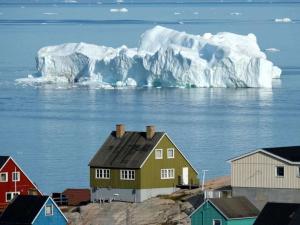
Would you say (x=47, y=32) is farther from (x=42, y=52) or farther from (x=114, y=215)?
(x=114, y=215)

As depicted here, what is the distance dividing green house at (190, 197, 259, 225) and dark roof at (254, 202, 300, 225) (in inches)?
60.7

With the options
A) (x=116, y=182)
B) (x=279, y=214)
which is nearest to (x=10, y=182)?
(x=116, y=182)

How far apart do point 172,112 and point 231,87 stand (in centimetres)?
878

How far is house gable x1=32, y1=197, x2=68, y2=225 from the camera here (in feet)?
105

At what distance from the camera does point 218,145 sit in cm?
5741

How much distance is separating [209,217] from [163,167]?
7489mm

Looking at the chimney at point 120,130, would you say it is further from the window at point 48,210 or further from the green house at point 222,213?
the green house at point 222,213

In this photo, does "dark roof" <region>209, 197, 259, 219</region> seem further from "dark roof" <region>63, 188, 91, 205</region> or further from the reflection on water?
the reflection on water

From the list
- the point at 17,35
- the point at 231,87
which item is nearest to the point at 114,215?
the point at 231,87

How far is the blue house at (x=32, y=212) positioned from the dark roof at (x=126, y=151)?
18.5ft

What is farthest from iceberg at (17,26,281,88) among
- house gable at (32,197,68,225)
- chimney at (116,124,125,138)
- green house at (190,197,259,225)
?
green house at (190,197,259,225)

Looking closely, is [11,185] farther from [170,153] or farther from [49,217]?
[49,217]

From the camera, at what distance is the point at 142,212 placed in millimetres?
35594

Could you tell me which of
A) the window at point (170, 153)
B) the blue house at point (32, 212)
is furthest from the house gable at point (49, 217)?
the window at point (170, 153)
